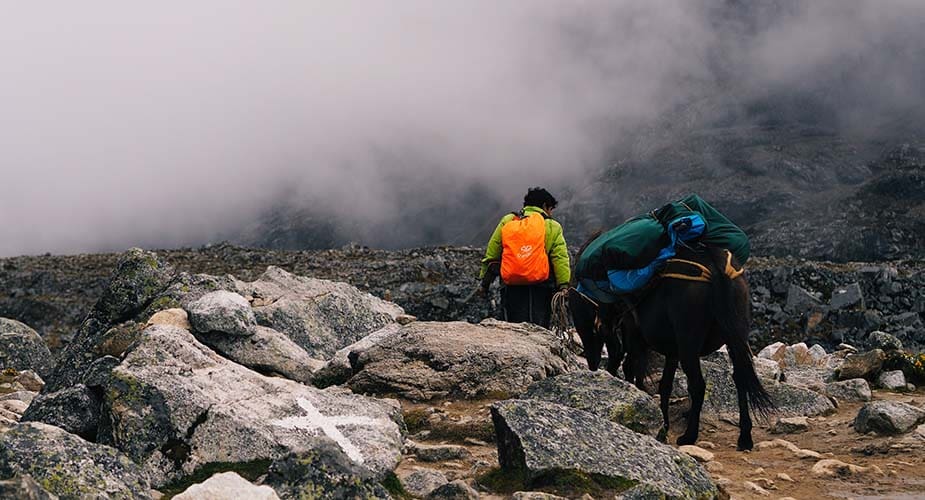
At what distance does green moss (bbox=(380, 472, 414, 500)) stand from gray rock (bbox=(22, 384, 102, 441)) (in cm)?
257

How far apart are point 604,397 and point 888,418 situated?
3361 millimetres

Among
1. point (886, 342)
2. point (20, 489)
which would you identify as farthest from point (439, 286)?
point (20, 489)

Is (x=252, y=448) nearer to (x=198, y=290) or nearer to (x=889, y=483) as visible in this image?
(x=889, y=483)

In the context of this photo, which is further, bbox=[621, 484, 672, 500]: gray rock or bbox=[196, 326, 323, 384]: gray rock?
bbox=[196, 326, 323, 384]: gray rock

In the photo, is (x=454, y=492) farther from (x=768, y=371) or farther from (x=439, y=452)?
(x=768, y=371)

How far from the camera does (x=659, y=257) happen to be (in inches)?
415

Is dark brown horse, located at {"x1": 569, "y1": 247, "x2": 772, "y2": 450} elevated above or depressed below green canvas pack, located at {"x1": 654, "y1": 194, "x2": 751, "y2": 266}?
below

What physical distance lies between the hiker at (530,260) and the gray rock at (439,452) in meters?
5.11

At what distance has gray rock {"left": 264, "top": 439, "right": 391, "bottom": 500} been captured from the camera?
5.74 m

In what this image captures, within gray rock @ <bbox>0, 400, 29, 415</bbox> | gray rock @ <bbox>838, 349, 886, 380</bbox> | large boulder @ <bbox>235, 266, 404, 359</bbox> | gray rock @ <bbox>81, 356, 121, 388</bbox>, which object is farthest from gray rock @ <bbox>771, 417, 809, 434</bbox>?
gray rock @ <bbox>0, 400, 29, 415</bbox>

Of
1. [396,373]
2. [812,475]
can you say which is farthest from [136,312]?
[812,475]

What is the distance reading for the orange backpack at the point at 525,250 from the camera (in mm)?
13023

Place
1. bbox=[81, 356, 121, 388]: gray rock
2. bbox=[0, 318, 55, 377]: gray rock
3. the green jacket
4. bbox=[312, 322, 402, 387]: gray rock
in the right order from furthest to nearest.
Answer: bbox=[0, 318, 55, 377]: gray rock
the green jacket
bbox=[312, 322, 402, 387]: gray rock
bbox=[81, 356, 121, 388]: gray rock

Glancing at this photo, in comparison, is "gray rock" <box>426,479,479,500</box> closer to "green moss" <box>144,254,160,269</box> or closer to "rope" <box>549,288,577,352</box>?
"rope" <box>549,288,577,352</box>
